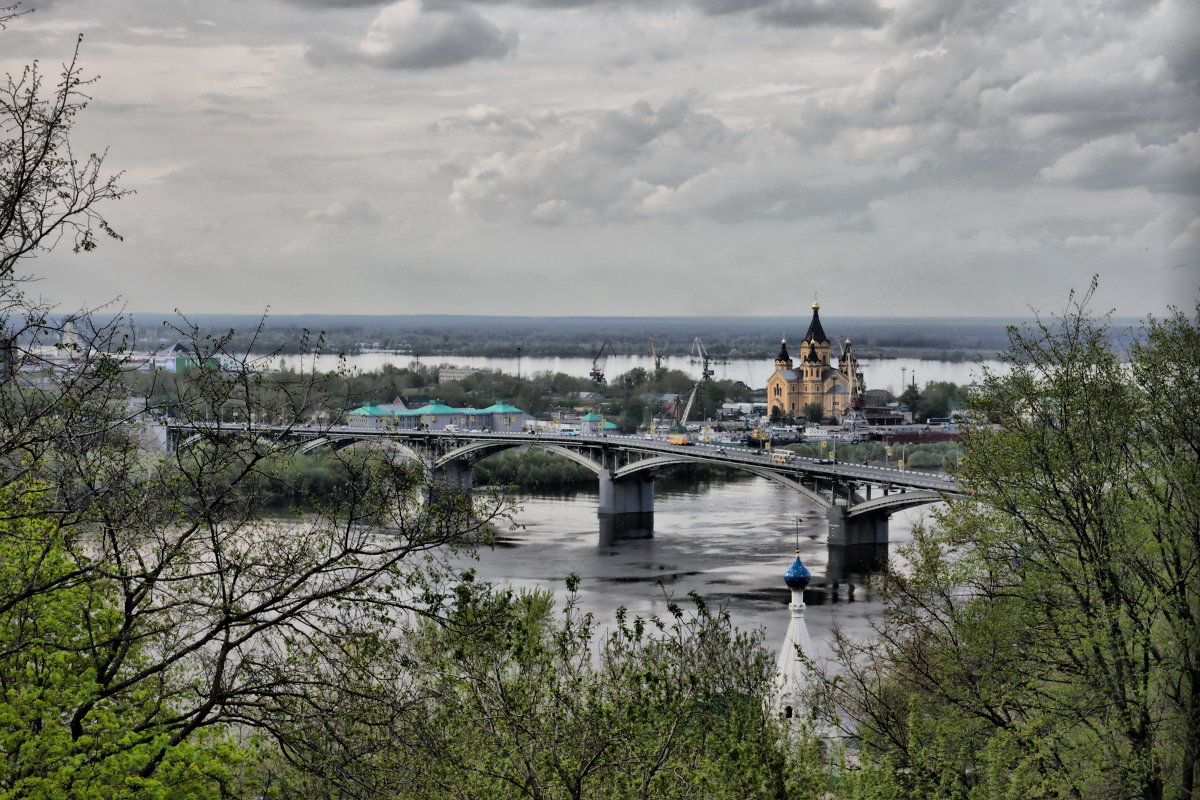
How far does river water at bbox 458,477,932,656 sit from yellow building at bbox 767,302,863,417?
110 ft

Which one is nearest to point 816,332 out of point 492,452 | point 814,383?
point 814,383

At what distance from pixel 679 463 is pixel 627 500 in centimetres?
245

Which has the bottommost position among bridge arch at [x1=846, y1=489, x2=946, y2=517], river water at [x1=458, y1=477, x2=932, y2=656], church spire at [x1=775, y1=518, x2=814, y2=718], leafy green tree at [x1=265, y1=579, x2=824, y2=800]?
river water at [x1=458, y1=477, x2=932, y2=656]

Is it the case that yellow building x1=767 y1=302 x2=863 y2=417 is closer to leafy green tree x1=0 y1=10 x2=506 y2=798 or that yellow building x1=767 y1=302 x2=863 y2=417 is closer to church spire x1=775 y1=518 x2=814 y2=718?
church spire x1=775 y1=518 x2=814 y2=718

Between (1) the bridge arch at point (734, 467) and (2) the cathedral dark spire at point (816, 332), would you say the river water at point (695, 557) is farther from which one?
(2) the cathedral dark spire at point (816, 332)

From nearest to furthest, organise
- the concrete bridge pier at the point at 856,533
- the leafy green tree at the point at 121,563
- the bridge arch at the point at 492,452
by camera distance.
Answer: the leafy green tree at the point at 121,563
the concrete bridge pier at the point at 856,533
the bridge arch at the point at 492,452

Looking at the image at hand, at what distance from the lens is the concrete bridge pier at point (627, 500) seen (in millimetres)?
43500

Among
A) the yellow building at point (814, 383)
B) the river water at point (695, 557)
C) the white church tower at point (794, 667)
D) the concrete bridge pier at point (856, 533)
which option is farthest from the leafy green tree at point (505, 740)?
the yellow building at point (814, 383)

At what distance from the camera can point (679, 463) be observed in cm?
4344

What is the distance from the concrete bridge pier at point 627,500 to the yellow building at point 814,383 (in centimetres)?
4016

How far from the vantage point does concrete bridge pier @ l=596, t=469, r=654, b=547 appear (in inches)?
1713

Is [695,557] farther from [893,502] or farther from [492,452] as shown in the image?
[492,452]

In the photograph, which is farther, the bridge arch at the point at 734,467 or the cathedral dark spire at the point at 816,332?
the cathedral dark spire at the point at 816,332

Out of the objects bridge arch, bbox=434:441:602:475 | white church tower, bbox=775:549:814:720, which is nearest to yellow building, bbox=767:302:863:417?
bridge arch, bbox=434:441:602:475
